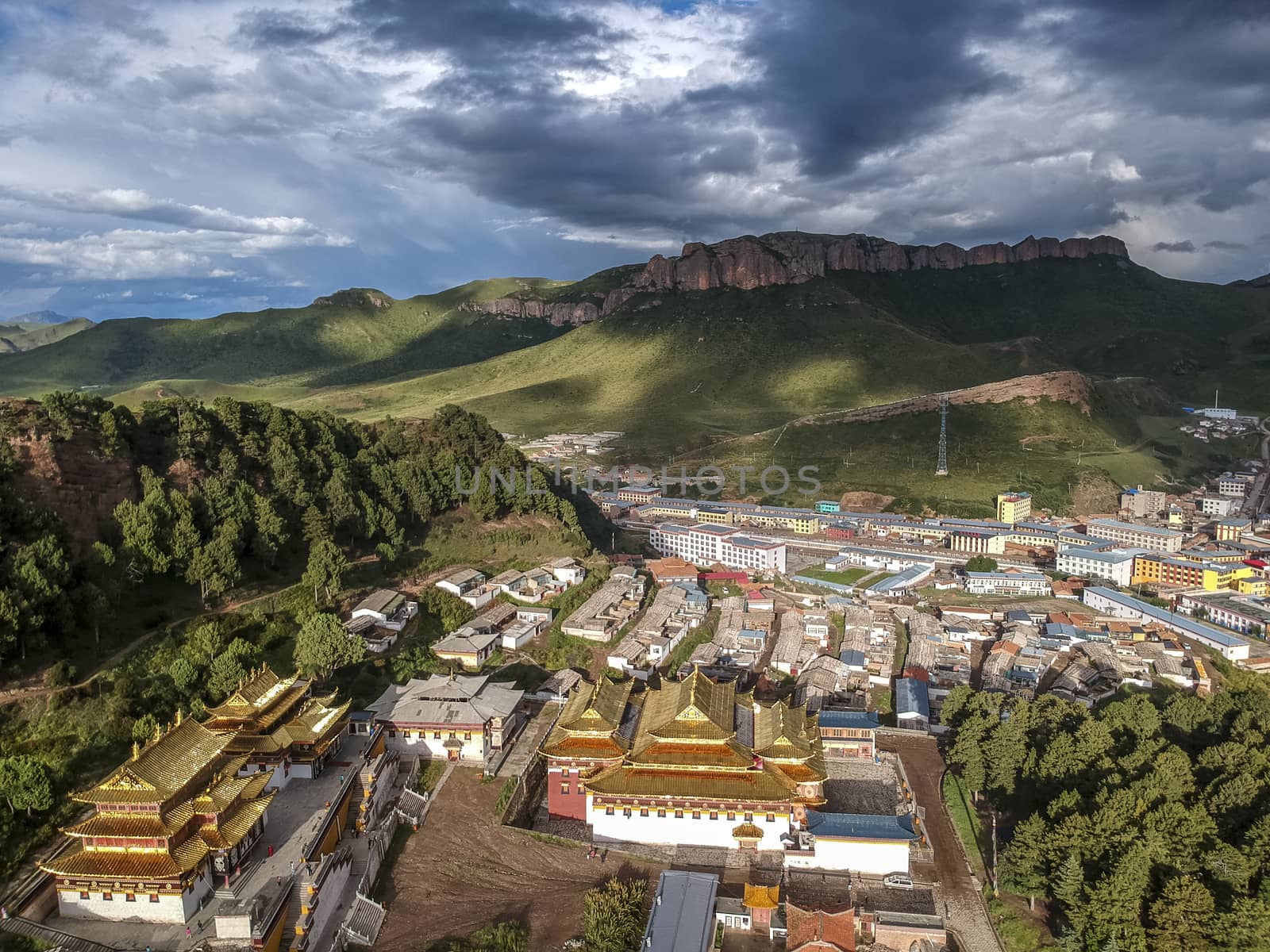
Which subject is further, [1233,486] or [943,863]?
[1233,486]

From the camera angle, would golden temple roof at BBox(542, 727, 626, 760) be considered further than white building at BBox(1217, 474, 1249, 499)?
No

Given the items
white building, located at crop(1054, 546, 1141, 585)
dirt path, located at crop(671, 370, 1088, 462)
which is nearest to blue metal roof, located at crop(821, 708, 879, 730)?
white building, located at crop(1054, 546, 1141, 585)

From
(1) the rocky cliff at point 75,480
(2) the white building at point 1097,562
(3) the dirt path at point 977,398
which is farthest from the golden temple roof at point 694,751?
(3) the dirt path at point 977,398

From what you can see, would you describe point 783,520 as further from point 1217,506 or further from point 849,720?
point 849,720

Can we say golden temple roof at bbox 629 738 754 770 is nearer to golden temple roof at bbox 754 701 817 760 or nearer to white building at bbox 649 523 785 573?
golden temple roof at bbox 754 701 817 760

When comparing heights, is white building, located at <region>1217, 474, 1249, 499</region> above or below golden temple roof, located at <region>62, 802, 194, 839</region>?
below

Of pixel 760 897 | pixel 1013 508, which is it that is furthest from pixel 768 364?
pixel 760 897

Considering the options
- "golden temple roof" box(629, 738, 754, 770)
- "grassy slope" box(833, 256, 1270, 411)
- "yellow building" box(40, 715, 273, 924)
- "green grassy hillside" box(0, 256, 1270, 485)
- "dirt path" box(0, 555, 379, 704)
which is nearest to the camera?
"yellow building" box(40, 715, 273, 924)

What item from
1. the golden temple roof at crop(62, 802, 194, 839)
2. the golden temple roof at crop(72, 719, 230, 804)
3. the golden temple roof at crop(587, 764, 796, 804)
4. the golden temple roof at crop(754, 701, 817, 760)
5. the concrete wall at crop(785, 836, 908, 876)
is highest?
the golden temple roof at crop(72, 719, 230, 804)

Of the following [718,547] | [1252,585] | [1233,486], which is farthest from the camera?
[1233,486]
